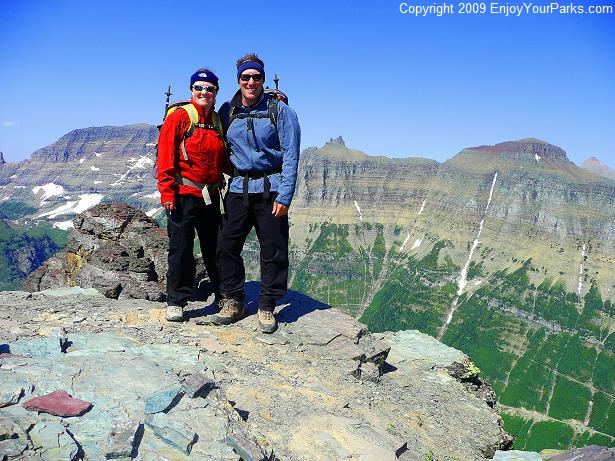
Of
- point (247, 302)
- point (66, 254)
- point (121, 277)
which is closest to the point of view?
point (247, 302)

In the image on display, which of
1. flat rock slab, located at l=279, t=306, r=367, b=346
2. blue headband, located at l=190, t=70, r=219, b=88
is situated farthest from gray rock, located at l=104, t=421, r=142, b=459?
blue headband, located at l=190, t=70, r=219, b=88

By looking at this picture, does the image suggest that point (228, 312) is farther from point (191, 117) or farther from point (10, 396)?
point (10, 396)

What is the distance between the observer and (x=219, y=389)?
7391 mm

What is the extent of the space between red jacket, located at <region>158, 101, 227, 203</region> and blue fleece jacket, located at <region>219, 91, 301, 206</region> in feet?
1.50

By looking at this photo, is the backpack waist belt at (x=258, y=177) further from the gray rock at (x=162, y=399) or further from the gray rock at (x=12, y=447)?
the gray rock at (x=12, y=447)

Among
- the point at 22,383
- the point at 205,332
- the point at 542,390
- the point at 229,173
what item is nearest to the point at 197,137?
the point at 229,173

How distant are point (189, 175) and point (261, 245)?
2296mm

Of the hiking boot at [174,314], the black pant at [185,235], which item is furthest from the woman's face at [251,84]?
the hiking boot at [174,314]

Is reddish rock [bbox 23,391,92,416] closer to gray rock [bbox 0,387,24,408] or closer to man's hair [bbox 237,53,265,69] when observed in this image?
gray rock [bbox 0,387,24,408]

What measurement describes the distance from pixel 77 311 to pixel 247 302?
4.37 m

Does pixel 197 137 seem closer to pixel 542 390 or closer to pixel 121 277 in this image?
pixel 121 277

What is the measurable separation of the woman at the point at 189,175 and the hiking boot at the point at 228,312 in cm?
85

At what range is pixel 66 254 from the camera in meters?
A: 19.7

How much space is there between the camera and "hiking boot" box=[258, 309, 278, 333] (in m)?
11.2
